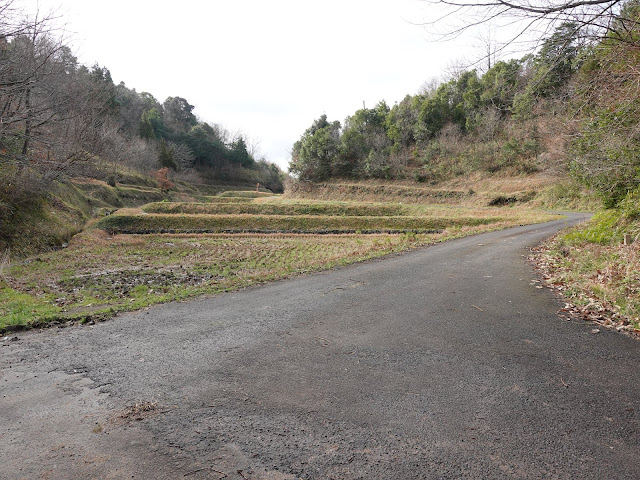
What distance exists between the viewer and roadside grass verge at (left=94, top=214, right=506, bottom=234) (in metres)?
25.9

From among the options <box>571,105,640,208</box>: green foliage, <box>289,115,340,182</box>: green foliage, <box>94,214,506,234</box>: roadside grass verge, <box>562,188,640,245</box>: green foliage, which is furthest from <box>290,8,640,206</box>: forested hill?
<box>562,188,640,245</box>: green foliage

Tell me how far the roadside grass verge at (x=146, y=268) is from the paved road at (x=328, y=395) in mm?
1642

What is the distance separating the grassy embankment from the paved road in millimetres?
2327

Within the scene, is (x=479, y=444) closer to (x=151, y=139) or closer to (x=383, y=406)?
(x=383, y=406)

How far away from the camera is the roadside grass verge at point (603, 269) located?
5.44 m

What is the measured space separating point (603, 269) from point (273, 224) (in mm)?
21814

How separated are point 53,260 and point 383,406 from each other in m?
16.2

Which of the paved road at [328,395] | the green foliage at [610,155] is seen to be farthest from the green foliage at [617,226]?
the paved road at [328,395]

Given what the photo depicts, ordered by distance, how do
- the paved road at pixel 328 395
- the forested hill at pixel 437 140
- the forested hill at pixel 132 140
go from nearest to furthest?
1. the paved road at pixel 328 395
2. the forested hill at pixel 132 140
3. the forested hill at pixel 437 140

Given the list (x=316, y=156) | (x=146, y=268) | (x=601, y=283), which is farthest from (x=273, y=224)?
(x=316, y=156)

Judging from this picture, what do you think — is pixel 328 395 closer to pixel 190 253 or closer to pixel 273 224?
pixel 190 253

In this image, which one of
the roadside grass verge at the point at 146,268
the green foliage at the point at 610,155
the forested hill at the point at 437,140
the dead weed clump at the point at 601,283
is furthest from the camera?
the forested hill at the point at 437,140

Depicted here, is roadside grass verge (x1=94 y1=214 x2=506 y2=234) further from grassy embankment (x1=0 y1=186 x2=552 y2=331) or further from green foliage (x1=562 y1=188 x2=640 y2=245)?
green foliage (x1=562 y1=188 x2=640 y2=245)

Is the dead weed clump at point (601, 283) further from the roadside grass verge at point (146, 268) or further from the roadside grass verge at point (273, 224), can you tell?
the roadside grass verge at point (273, 224)
